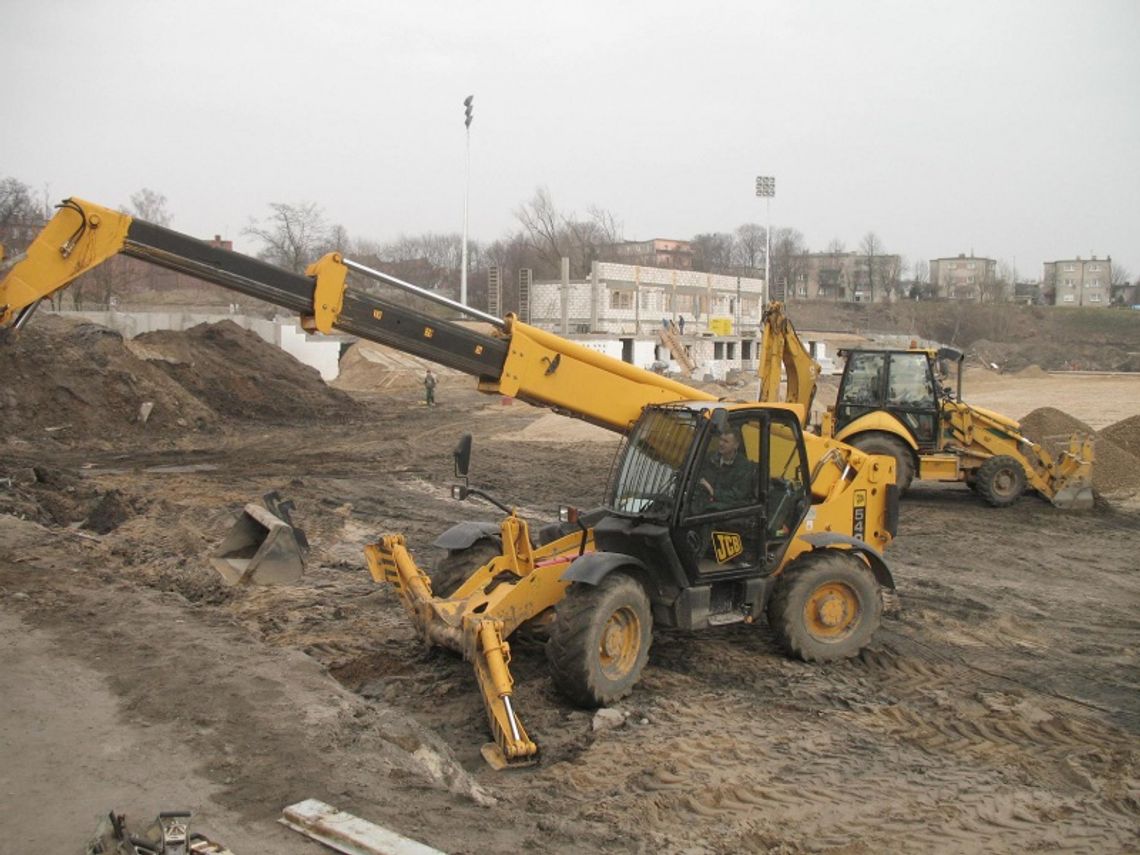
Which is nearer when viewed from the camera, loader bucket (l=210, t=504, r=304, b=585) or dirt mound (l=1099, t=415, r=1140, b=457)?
loader bucket (l=210, t=504, r=304, b=585)

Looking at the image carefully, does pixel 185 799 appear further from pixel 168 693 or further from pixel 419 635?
pixel 419 635

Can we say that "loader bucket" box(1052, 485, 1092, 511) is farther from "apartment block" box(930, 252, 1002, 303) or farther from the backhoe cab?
"apartment block" box(930, 252, 1002, 303)

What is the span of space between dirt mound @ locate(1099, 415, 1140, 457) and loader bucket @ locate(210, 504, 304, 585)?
541 inches

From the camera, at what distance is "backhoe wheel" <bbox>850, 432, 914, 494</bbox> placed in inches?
584

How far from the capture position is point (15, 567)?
9.14m

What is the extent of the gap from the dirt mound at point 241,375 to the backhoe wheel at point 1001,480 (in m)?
18.3

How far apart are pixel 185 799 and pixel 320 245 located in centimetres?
5750

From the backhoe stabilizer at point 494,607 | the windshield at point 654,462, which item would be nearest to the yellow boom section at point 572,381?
the windshield at point 654,462

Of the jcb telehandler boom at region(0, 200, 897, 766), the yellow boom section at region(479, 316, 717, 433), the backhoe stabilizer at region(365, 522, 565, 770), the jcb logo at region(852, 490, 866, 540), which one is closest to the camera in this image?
the backhoe stabilizer at region(365, 522, 565, 770)

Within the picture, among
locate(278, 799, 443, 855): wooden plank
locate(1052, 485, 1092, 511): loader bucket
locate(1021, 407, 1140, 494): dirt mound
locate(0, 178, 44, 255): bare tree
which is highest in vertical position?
locate(0, 178, 44, 255): bare tree

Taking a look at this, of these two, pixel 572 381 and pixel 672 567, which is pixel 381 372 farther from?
pixel 672 567

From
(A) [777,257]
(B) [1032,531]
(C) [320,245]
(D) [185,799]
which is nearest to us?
(D) [185,799]

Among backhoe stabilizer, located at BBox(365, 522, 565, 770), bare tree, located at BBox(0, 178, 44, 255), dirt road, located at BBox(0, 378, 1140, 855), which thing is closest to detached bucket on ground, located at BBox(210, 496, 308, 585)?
dirt road, located at BBox(0, 378, 1140, 855)

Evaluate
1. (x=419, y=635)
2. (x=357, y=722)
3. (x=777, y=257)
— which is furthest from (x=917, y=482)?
(x=777, y=257)
